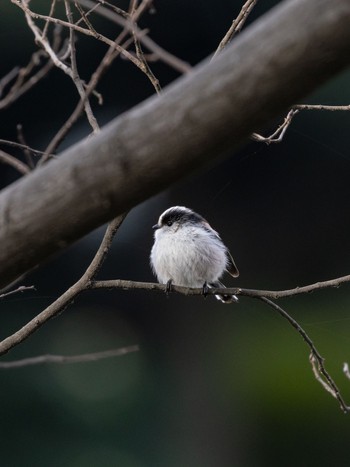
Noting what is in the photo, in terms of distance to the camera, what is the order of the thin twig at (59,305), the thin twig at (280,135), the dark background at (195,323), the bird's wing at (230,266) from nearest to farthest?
1. the thin twig at (59,305)
2. the thin twig at (280,135)
3. the bird's wing at (230,266)
4. the dark background at (195,323)

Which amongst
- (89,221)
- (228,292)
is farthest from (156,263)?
(89,221)

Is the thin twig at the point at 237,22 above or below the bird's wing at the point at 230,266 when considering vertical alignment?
above

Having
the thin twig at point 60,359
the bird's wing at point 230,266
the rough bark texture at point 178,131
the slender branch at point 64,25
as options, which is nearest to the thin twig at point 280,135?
the slender branch at point 64,25

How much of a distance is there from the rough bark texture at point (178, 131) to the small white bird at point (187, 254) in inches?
113

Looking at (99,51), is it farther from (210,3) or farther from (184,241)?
(184,241)

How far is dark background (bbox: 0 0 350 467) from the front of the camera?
9.66 metres

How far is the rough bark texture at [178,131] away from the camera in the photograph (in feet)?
4.53

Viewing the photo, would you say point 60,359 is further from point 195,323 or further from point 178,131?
point 195,323

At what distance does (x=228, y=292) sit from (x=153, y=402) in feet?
25.1

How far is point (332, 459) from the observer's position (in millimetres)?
9812

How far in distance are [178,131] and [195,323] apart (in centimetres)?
974

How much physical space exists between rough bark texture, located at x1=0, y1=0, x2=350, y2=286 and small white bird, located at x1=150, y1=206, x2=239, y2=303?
9.41ft

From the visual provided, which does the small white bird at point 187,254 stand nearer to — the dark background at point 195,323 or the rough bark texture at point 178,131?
the rough bark texture at point 178,131

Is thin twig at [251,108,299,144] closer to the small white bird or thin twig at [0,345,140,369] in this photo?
thin twig at [0,345,140,369]
